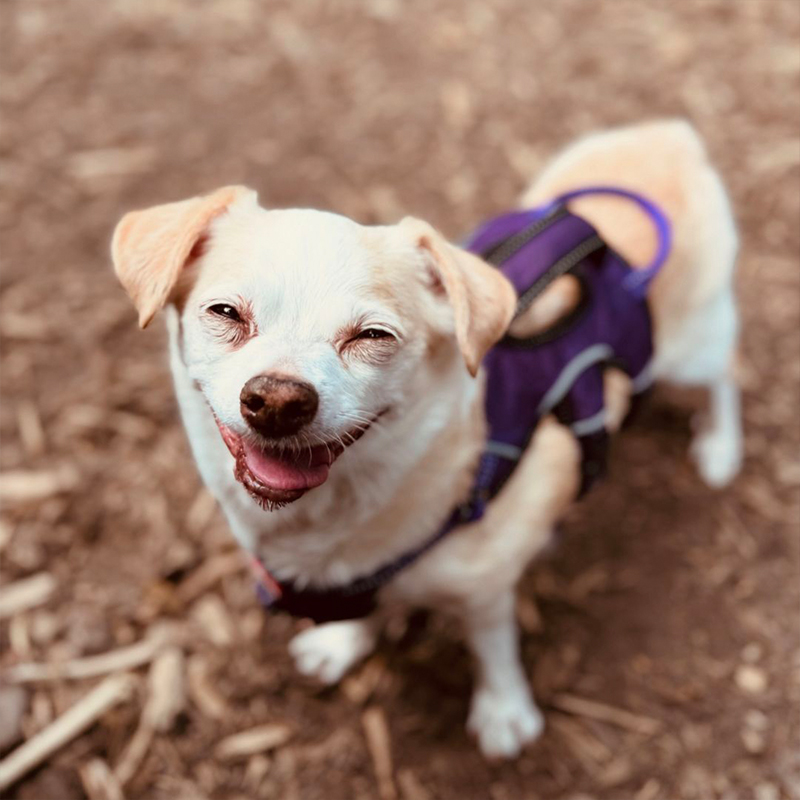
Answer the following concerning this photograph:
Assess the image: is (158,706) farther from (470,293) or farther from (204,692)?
(470,293)

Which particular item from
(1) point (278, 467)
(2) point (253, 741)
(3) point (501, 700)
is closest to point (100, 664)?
(2) point (253, 741)

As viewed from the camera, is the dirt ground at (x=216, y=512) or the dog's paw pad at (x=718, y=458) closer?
the dirt ground at (x=216, y=512)

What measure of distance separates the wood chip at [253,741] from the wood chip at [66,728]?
0.34 m

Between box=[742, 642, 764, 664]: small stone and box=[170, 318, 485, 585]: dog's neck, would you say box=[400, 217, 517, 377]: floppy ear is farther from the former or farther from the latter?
box=[742, 642, 764, 664]: small stone

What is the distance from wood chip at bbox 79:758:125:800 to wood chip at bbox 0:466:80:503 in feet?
3.07

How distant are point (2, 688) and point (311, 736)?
944 millimetres

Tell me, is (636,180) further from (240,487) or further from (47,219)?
(47,219)

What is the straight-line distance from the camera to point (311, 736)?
266cm

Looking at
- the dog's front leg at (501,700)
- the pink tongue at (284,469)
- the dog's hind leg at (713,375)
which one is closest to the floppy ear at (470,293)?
the pink tongue at (284,469)

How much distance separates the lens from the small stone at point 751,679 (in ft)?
9.04

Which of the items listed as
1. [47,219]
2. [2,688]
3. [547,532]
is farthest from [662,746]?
[47,219]

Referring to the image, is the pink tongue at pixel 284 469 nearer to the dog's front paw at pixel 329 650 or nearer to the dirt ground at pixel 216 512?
the dog's front paw at pixel 329 650

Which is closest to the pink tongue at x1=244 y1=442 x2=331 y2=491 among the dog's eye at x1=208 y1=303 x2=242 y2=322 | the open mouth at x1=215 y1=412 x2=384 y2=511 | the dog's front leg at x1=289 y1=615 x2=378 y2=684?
the open mouth at x1=215 y1=412 x2=384 y2=511

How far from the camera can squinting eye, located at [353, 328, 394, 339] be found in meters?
Answer: 1.70
